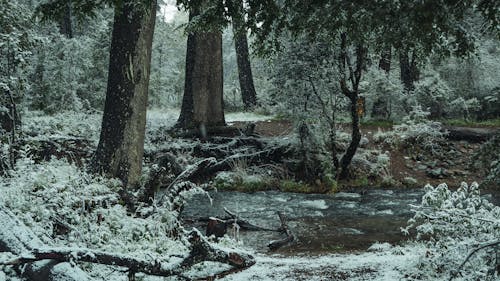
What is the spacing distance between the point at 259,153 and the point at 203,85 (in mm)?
3548

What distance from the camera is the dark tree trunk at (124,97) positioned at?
27.3 feet

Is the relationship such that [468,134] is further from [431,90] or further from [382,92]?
[382,92]

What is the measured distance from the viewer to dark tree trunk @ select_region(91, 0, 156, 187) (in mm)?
8312

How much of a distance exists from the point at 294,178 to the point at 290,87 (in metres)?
2.12

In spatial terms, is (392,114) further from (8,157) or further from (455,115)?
(8,157)

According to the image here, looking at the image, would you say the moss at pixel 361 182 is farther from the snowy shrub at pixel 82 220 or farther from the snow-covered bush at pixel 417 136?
the snowy shrub at pixel 82 220

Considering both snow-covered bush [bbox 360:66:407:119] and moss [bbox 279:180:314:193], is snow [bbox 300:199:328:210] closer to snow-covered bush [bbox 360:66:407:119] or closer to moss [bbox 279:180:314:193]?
moss [bbox 279:180:314:193]

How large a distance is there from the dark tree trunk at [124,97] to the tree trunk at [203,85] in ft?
19.6

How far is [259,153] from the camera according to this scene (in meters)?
12.1

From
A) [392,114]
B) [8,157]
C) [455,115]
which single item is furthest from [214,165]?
[455,115]

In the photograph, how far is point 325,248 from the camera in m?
6.41

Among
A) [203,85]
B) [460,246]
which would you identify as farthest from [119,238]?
[203,85]

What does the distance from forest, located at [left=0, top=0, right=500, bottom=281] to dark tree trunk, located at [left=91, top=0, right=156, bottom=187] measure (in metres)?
0.02

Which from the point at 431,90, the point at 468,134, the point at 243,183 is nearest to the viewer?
the point at 243,183
